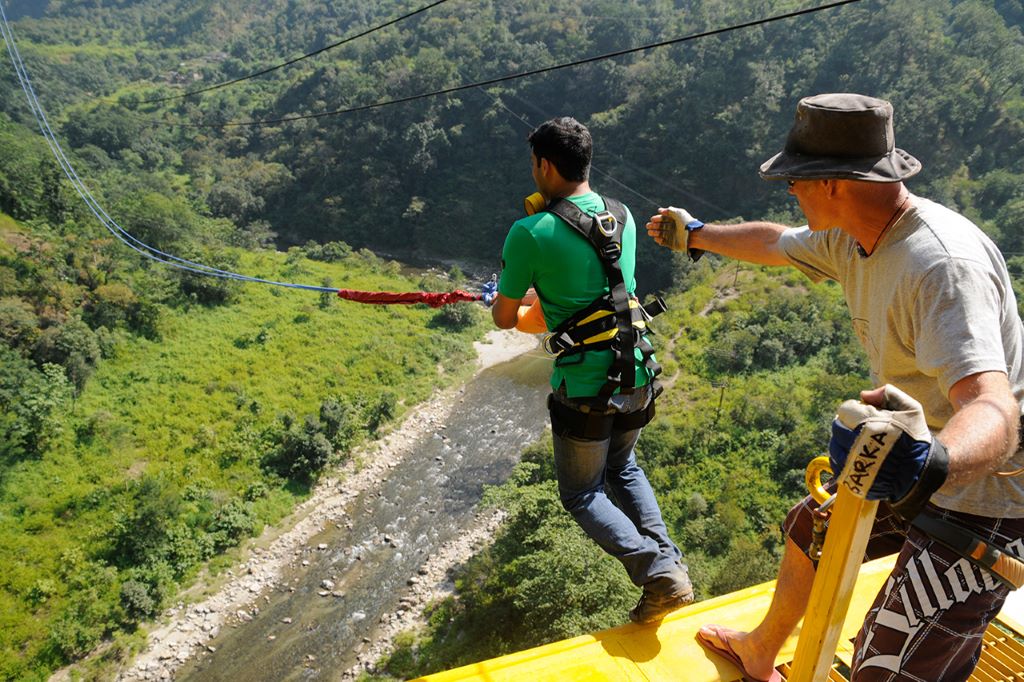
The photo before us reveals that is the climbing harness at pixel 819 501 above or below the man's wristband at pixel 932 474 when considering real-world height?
below

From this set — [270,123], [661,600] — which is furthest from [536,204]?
[270,123]

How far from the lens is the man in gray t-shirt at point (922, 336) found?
149 cm

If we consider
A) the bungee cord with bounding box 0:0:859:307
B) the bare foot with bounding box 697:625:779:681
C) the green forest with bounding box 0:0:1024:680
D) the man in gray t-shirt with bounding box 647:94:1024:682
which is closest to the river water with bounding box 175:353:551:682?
the green forest with bounding box 0:0:1024:680

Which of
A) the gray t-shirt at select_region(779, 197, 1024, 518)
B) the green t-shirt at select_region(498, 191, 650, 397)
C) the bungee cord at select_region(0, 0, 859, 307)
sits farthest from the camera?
the bungee cord at select_region(0, 0, 859, 307)

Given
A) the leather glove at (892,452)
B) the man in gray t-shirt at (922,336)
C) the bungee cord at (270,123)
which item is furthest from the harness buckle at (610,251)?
the leather glove at (892,452)

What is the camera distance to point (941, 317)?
1.53 meters

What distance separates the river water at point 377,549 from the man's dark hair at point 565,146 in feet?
42.6

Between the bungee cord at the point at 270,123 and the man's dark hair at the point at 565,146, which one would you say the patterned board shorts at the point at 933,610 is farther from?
the bungee cord at the point at 270,123

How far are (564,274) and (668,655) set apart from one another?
1684mm

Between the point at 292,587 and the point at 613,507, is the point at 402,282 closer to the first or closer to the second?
the point at 292,587

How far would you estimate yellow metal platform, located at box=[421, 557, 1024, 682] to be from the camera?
105 inches

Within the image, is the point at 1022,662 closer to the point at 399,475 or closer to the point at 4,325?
the point at 399,475

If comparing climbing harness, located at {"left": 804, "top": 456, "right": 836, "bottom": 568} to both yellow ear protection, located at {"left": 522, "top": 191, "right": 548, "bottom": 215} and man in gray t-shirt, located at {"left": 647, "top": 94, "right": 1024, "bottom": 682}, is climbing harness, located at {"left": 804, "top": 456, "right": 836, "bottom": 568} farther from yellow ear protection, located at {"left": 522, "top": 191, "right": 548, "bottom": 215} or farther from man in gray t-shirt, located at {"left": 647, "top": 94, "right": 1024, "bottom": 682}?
yellow ear protection, located at {"left": 522, "top": 191, "right": 548, "bottom": 215}

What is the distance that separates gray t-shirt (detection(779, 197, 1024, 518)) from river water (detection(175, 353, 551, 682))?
43.9ft
